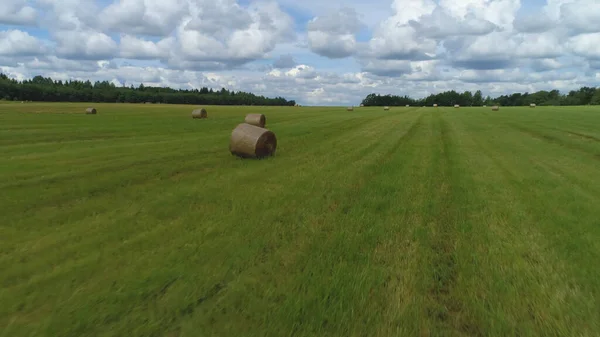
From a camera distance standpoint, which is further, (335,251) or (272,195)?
(272,195)

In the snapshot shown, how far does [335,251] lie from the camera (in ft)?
17.6

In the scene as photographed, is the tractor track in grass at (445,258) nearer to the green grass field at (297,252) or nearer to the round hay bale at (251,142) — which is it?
the green grass field at (297,252)

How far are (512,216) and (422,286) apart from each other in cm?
369

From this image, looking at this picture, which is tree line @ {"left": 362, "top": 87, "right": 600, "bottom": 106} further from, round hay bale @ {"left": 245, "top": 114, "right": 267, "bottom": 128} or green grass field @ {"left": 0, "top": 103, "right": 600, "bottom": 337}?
green grass field @ {"left": 0, "top": 103, "right": 600, "bottom": 337}

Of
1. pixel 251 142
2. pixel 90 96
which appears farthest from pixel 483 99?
pixel 251 142

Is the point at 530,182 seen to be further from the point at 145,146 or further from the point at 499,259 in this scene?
the point at 145,146

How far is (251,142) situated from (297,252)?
851 centimetres

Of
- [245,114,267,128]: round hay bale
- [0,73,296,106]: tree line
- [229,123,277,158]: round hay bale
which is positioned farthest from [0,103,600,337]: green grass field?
[0,73,296,106]: tree line

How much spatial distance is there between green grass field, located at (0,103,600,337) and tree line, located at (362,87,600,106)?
14210 centimetres

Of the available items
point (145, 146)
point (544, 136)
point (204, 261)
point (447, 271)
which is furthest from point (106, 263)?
point (544, 136)

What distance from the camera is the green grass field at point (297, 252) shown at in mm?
3781

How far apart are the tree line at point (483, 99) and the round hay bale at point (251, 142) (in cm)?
13764

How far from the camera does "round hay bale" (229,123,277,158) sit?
13.4m

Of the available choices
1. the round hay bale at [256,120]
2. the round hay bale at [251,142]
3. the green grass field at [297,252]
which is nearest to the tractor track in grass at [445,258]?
the green grass field at [297,252]
